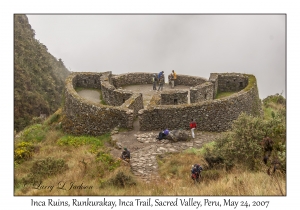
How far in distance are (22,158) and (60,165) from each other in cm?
326

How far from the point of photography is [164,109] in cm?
1805

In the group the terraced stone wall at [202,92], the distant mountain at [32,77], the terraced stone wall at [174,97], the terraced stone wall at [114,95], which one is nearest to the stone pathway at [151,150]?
the terraced stone wall at [174,97]

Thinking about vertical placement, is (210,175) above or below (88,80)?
below

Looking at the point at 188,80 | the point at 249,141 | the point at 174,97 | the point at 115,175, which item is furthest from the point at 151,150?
the point at 188,80

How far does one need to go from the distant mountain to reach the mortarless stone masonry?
2335cm

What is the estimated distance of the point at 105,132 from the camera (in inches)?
748

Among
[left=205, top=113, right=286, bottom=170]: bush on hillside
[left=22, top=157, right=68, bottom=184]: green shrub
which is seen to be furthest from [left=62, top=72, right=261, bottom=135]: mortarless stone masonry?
[left=205, top=113, right=286, bottom=170]: bush on hillside

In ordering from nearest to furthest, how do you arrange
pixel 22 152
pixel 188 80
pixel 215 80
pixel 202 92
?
1. pixel 22 152
2. pixel 202 92
3. pixel 215 80
4. pixel 188 80

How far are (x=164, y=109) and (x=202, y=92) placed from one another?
5.59m

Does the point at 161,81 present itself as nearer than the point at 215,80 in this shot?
No

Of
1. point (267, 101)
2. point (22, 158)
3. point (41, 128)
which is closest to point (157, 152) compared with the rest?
point (22, 158)

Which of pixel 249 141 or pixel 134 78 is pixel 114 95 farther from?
pixel 249 141

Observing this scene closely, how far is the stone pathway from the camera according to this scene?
44.9 feet

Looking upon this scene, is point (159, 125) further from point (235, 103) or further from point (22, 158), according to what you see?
point (22, 158)
